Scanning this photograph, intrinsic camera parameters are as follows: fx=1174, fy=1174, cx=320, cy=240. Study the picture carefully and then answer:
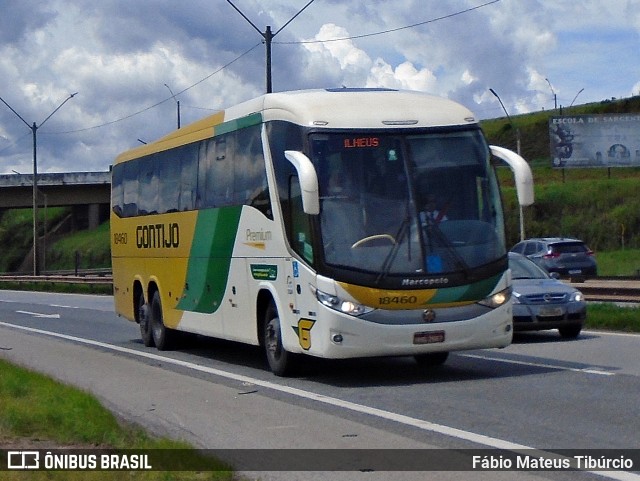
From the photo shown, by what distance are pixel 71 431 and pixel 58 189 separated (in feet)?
248

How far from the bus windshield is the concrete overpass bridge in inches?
2699

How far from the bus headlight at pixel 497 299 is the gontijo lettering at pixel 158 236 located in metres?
6.55

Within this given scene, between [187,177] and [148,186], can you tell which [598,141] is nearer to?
[148,186]

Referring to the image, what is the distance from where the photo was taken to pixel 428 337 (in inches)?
528

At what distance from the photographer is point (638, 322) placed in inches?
806

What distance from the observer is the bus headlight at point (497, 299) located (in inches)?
542

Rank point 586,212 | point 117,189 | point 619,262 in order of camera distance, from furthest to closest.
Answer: point 586,212 → point 619,262 → point 117,189

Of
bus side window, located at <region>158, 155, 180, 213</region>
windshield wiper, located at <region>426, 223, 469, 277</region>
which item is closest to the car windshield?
bus side window, located at <region>158, 155, 180, 213</region>

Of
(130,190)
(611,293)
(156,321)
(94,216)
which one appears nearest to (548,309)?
(156,321)

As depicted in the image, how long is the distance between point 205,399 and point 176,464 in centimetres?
462

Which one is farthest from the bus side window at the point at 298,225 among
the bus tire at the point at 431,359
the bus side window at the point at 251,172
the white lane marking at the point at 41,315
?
the white lane marking at the point at 41,315

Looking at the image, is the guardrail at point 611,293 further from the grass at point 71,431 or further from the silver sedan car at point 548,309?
the grass at point 71,431

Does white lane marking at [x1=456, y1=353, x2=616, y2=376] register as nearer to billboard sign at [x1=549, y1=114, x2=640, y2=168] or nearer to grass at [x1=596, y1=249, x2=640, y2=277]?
grass at [x1=596, y1=249, x2=640, y2=277]

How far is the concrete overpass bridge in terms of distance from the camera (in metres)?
80.9
